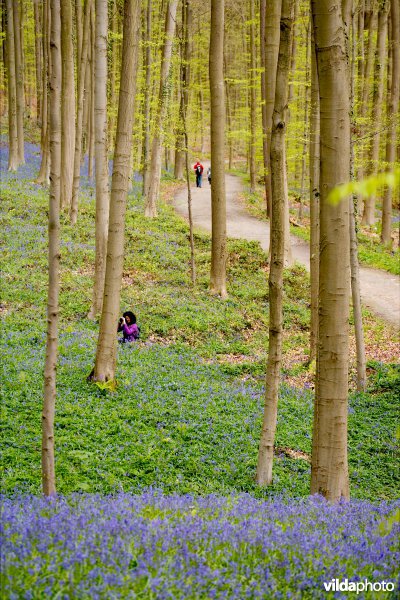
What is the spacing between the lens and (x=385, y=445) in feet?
32.5

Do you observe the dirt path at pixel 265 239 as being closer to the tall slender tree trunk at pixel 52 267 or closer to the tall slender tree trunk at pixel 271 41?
the tall slender tree trunk at pixel 271 41

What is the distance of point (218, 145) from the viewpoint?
17.5m

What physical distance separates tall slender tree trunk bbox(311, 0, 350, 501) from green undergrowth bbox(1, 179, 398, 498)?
3.82 ft

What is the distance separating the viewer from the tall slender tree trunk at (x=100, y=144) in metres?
11.3

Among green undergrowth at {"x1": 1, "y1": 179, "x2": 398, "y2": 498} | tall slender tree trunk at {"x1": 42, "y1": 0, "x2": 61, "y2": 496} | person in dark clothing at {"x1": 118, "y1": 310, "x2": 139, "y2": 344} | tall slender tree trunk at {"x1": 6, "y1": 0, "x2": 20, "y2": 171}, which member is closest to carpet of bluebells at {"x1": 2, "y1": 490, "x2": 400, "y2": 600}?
tall slender tree trunk at {"x1": 42, "y1": 0, "x2": 61, "y2": 496}

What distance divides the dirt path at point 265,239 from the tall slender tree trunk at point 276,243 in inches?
481

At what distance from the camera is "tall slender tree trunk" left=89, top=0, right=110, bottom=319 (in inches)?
444

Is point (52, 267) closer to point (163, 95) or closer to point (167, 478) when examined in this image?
point (167, 478)

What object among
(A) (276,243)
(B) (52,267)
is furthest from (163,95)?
(B) (52,267)

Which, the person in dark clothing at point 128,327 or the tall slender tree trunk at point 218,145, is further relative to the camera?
the tall slender tree trunk at point 218,145

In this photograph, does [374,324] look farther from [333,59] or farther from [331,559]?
[331,559]
